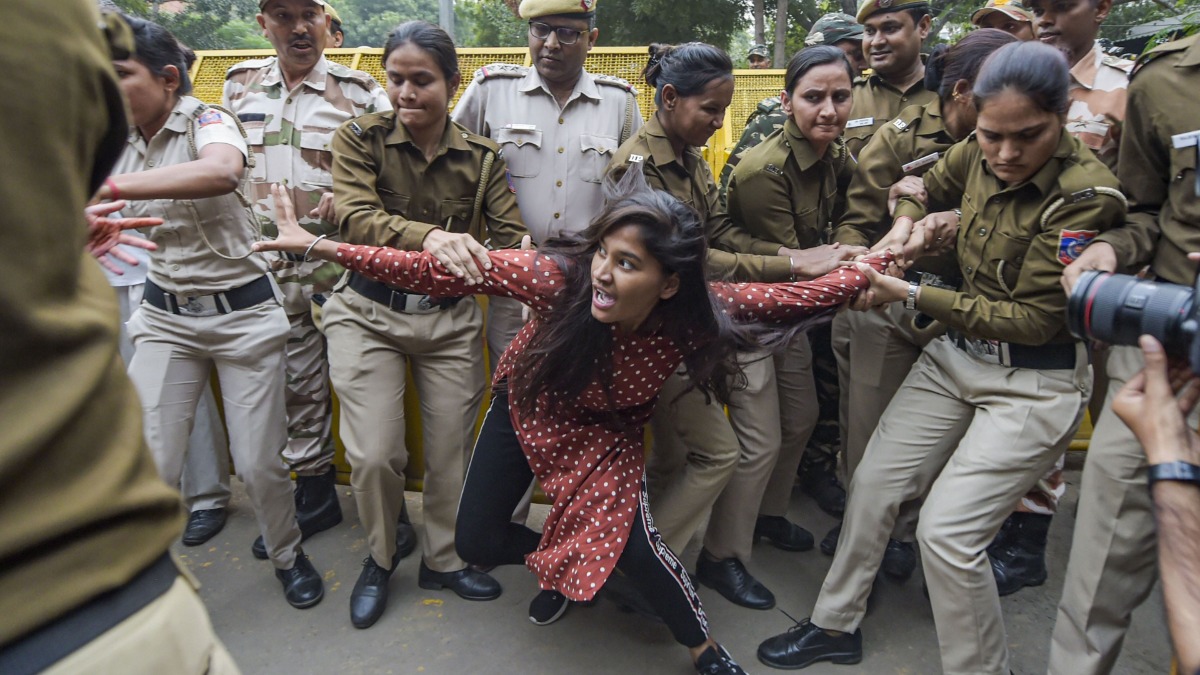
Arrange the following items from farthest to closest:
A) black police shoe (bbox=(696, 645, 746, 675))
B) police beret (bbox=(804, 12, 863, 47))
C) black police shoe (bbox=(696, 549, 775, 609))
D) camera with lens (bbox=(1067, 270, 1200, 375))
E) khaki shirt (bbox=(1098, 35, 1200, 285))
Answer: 1. police beret (bbox=(804, 12, 863, 47))
2. black police shoe (bbox=(696, 549, 775, 609))
3. black police shoe (bbox=(696, 645, 746, 675))
4. khaki shirt (bbox=(1098, 35, 1200, 285))
5. camera with lens (bbox=(1067, 270, 1200, 375))

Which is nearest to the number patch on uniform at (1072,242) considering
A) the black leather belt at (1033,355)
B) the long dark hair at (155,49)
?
the black leather belt at (1033,355)

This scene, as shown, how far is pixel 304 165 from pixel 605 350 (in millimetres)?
1905

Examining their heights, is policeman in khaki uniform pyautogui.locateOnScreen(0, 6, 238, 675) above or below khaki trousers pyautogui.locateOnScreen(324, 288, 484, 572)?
above

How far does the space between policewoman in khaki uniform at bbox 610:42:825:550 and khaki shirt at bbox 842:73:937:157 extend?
3.07ft

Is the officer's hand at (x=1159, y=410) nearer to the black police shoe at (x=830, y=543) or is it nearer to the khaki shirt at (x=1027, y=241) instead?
the khaki shirt at (x=1027, y=241)

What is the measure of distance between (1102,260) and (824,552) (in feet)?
5.90

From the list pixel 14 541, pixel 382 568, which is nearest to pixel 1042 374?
pixel 382 568

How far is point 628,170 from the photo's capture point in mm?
3029

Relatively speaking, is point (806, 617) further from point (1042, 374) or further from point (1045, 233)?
point (1045, 233)

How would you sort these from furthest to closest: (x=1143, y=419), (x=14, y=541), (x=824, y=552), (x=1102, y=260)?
(x=824, y=552) < (x=1102, y=260) < (x=1143, y=419) < (x=14, y=541)

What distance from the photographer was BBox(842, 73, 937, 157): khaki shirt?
386 cm

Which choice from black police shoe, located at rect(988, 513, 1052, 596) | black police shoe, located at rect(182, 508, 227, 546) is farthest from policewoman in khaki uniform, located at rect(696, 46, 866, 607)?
black police shoe, located at rect(182, 508, 227, 546)

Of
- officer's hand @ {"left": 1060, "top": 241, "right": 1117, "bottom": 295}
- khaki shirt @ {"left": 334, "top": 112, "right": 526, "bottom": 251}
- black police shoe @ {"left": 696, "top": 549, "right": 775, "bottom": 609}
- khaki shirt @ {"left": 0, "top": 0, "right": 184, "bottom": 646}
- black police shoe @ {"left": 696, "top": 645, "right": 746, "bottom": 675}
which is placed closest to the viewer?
khaki shirt @ {"left": 0, "top": 0, "right": 184, "bottom": 646}

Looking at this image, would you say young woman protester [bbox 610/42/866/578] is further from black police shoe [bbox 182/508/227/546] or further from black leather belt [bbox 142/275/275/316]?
black police shoe [bbox 182/508/227/546]
